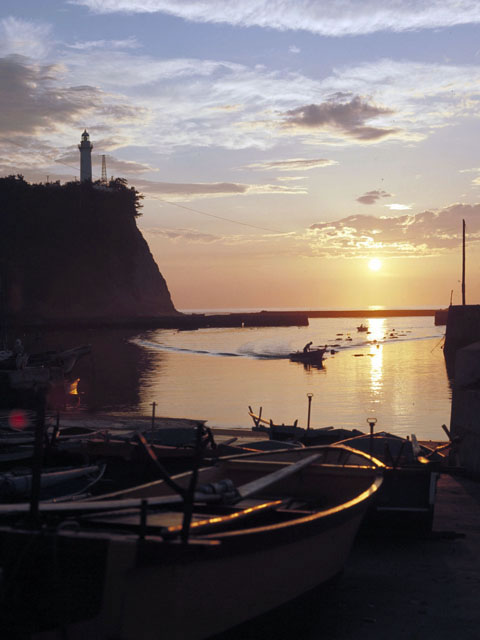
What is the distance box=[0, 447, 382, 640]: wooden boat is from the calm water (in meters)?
20.2

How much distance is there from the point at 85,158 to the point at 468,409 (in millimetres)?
121618

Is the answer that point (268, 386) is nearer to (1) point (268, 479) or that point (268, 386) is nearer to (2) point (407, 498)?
(2) point (407, 498)

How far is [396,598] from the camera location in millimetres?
7848

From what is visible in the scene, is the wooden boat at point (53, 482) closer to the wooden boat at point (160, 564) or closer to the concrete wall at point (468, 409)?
the wooden boat at point (160, 564)

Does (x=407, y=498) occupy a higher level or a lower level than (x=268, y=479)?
lower

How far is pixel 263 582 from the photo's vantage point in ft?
20.4

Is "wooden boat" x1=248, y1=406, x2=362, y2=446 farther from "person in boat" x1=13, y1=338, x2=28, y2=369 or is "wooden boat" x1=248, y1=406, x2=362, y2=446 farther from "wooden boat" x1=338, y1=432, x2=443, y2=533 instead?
"person in boat" x1=13, y1=338, x2=28, y2=369

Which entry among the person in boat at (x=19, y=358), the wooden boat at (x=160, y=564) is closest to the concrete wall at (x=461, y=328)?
the person in boat at (x=19, y=358)

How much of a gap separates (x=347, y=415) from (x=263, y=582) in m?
27.4

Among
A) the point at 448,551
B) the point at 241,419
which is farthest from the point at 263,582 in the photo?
the point at 241,419

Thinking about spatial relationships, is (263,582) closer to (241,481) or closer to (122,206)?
(241,481)

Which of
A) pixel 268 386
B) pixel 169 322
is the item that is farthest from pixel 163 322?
pixel 268 386

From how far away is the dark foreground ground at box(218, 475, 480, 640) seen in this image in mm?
6883

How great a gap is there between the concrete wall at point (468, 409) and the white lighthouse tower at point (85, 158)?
118 metres
